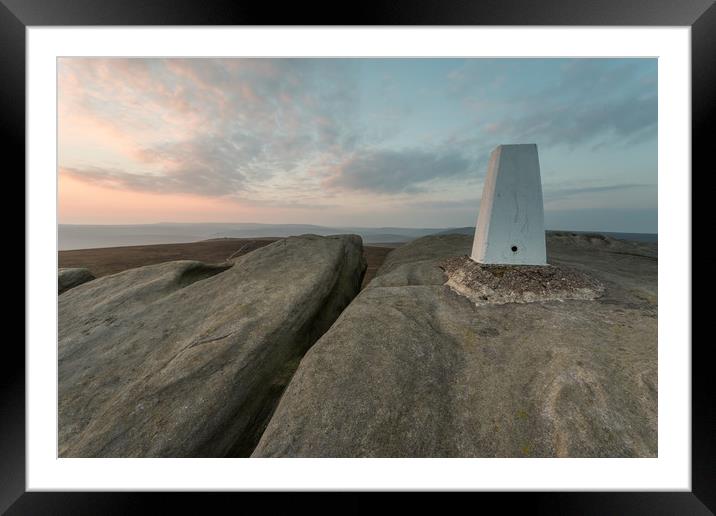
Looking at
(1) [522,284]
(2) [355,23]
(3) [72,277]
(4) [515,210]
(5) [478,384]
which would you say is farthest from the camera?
(3) [72,277]

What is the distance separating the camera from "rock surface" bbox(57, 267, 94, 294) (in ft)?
52.7

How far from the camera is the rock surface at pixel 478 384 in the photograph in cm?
516

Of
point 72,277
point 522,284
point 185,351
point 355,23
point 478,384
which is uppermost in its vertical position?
point 355,23

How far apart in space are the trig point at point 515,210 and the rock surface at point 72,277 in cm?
2733

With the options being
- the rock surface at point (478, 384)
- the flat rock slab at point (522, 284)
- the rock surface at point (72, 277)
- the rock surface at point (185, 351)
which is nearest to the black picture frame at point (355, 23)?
the rock surface at point (478, 384)

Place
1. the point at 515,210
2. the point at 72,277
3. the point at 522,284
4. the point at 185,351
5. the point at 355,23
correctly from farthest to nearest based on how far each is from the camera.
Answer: the point at 72,277
the point at 515,210
the point at 522,284
the point at 185,351
the point at 355,23

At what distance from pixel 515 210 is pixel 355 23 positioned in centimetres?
1052

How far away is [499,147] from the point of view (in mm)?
11023

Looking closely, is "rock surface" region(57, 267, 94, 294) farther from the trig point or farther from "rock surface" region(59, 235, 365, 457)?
the trig point

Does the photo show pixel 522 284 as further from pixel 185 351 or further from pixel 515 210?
pixel 185 351

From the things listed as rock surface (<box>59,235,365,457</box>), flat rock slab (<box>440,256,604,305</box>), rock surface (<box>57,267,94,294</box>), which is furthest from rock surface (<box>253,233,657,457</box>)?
rock surface (<box>57,267,94,294</box>)

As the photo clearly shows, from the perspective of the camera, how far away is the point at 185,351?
27.8ft

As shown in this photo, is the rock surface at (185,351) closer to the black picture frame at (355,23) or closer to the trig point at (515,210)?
the black picture frame at (355,23)

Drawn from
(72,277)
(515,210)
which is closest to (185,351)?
(515,210)
